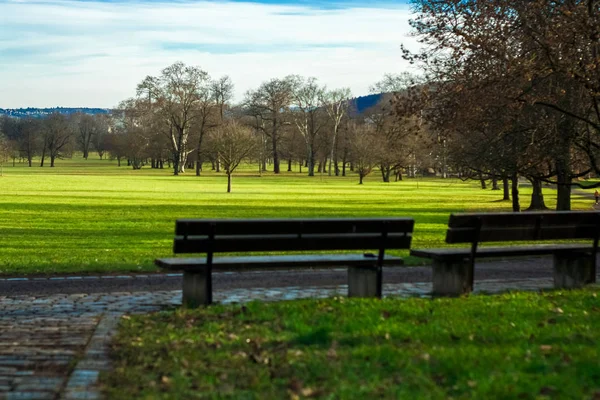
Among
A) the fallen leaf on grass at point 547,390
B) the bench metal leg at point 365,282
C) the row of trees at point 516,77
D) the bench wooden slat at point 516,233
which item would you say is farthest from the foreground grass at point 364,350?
the row of trees at point 516,77

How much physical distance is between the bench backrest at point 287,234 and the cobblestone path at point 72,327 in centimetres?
80

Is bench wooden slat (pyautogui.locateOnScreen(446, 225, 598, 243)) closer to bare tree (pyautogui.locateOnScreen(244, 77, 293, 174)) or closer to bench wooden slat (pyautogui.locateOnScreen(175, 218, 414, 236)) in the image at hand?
bench wooden slat (pyautogui.locateOnScreen(175, 218, 414, 236))

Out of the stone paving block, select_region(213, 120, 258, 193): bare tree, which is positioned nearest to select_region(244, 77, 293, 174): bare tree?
select_region(213, 120, 258, 193): bare tree

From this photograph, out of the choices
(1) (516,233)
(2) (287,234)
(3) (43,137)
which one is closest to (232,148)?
(1) (516,233)

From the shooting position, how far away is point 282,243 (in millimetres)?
8180

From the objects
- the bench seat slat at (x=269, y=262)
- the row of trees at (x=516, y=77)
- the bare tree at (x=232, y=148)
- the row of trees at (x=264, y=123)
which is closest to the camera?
the bench seat slat at (x=269, y=262)

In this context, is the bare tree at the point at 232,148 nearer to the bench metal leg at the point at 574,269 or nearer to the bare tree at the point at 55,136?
the bench metal leg at the point at 574,269

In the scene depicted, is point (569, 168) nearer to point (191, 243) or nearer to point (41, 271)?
point (41, 271)

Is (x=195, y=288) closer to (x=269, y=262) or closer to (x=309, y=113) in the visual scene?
(x=269, y=262)

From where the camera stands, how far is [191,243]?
790 centimetres

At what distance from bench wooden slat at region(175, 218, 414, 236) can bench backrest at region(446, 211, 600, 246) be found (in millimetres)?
603

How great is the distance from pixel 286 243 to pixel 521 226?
110 inches

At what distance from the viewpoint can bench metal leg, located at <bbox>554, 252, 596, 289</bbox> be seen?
31.7 ft

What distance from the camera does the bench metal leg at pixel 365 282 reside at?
858cm
